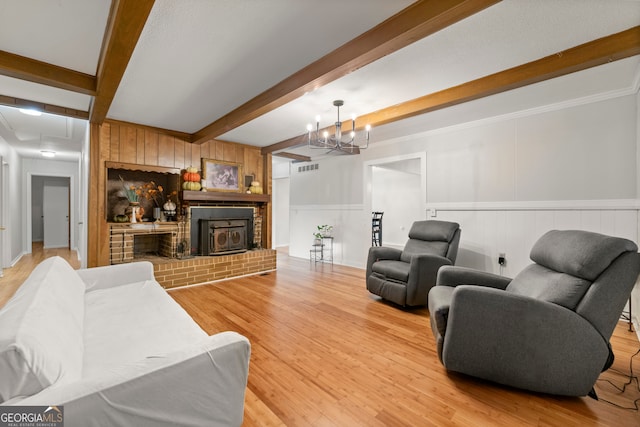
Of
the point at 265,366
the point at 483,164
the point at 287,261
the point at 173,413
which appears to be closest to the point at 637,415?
the point at 265,366

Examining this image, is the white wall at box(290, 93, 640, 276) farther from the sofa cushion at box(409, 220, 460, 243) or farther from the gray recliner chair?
the gray recliner chair

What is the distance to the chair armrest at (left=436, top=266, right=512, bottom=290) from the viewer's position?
2287mm

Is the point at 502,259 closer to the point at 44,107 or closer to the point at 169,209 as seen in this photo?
the point at 169,209

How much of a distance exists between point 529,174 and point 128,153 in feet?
17.6

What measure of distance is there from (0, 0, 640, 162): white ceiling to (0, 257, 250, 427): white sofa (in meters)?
1.74

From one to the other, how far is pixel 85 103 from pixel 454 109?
4.40 meters

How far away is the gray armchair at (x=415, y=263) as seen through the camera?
118 inches

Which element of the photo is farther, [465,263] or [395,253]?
[465,263]

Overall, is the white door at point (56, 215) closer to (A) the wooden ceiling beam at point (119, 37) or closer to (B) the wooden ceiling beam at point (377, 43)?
(A) the wooden ceiling beam at point (119, 37)

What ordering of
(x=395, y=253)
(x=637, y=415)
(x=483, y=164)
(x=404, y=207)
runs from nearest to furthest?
(x=637, y=415)
(x=395, y=253)
(x=483, y=164)
(x=404, y=207)

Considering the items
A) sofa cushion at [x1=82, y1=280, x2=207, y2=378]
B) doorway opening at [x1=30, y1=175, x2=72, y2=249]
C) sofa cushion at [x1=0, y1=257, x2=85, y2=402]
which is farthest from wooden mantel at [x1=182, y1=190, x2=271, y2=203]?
doorway opening at [x1=30, y1=175, x2=72, y2=249]

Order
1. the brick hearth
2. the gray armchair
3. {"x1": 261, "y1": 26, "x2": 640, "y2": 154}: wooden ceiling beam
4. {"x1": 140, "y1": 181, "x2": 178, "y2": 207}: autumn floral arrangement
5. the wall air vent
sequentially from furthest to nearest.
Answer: the wall air vent
{"x1": 140, "y1": 181, "x2": 178, "y2": 207}: autumn floral arrangement
the brick hearth
the gray armchair
{"x1": 261, "y1": 26, "x2": 640, "y2": 154}: wooden ceiling beam

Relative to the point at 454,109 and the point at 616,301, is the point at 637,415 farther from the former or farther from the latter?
the point at 454,109

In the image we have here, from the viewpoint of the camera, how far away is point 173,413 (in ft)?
3.21
